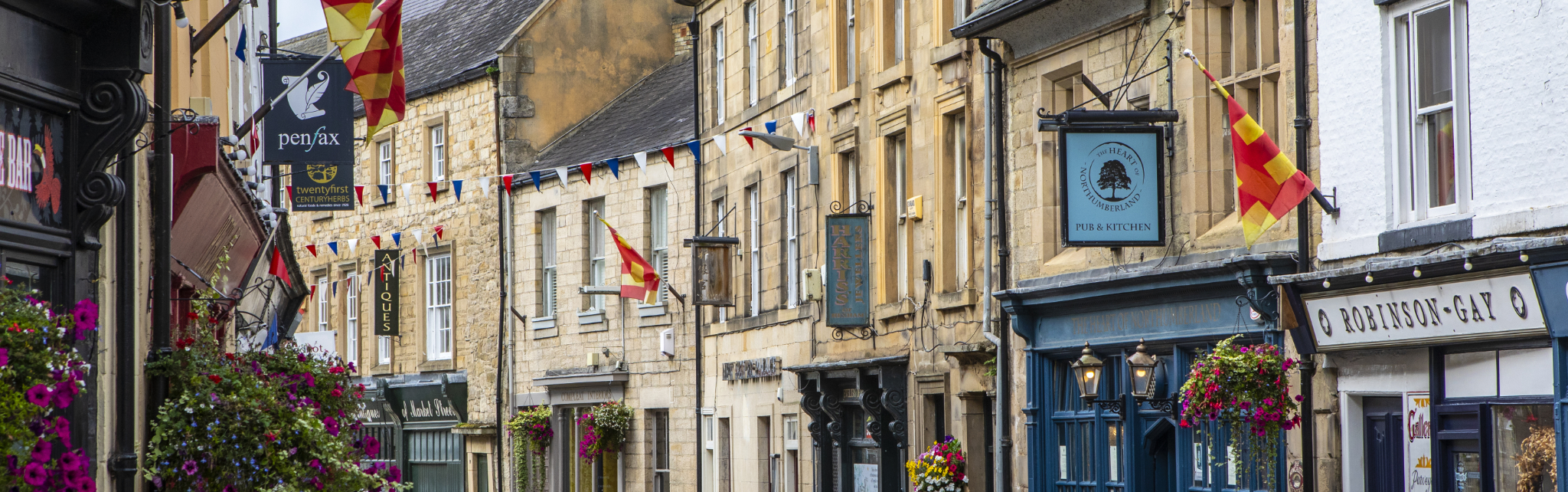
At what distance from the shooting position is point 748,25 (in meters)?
24.8

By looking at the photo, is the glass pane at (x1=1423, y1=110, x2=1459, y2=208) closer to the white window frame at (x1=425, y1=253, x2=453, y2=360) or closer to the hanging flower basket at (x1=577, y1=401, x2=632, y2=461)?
the hanging flower basket at (x1=577, y1=401, x2=632, y2=461)

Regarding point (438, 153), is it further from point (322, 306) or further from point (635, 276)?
point (635, 276)

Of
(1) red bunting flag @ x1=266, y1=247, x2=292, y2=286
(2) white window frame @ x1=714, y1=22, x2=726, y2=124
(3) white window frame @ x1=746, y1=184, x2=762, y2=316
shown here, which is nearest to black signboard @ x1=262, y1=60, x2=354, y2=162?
(1) red bunting flag @ x1=266, y1=247, x2=292, y2=286

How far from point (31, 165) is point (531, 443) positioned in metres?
22.3

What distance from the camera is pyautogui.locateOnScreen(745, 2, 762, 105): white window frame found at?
79.7 ft

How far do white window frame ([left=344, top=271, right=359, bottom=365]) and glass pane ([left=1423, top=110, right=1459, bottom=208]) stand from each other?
26854 millimetres

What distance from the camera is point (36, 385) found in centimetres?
723

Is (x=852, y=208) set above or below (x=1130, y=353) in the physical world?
above

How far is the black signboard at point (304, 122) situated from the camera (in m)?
16.4

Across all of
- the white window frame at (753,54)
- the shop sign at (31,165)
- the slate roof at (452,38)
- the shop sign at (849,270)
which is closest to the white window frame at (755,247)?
the white window frame at (753,54)

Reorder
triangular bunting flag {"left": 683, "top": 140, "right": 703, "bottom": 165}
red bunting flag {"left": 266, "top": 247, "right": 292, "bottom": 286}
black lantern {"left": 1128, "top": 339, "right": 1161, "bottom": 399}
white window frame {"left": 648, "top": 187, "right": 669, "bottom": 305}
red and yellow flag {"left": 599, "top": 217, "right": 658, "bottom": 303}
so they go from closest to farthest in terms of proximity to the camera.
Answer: black lantern {"left": 1128, "top": 339, "right": 1161, "bottom": 399} < red bunting flag {"left": 266, "top": 247, "right": 292, "bottom": 286} < red and yellow flag {"left": 599, "top": 217, "right": 658, "bottom": 303} < triangular bunting flag {"left": 683, "top": 140, "right": 703, "bottom": 165} < white window frame {"left": 648, "top": 187, "right": 669, "bottom": 305}

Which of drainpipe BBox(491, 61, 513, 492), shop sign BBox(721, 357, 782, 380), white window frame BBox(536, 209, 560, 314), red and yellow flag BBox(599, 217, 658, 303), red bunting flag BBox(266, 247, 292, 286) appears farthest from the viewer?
drainpipe BBox(491, 61, 513, 492)

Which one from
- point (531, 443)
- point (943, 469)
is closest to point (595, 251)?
point (531, 443)

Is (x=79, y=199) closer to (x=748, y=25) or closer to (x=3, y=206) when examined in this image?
(x=3, y=206)
